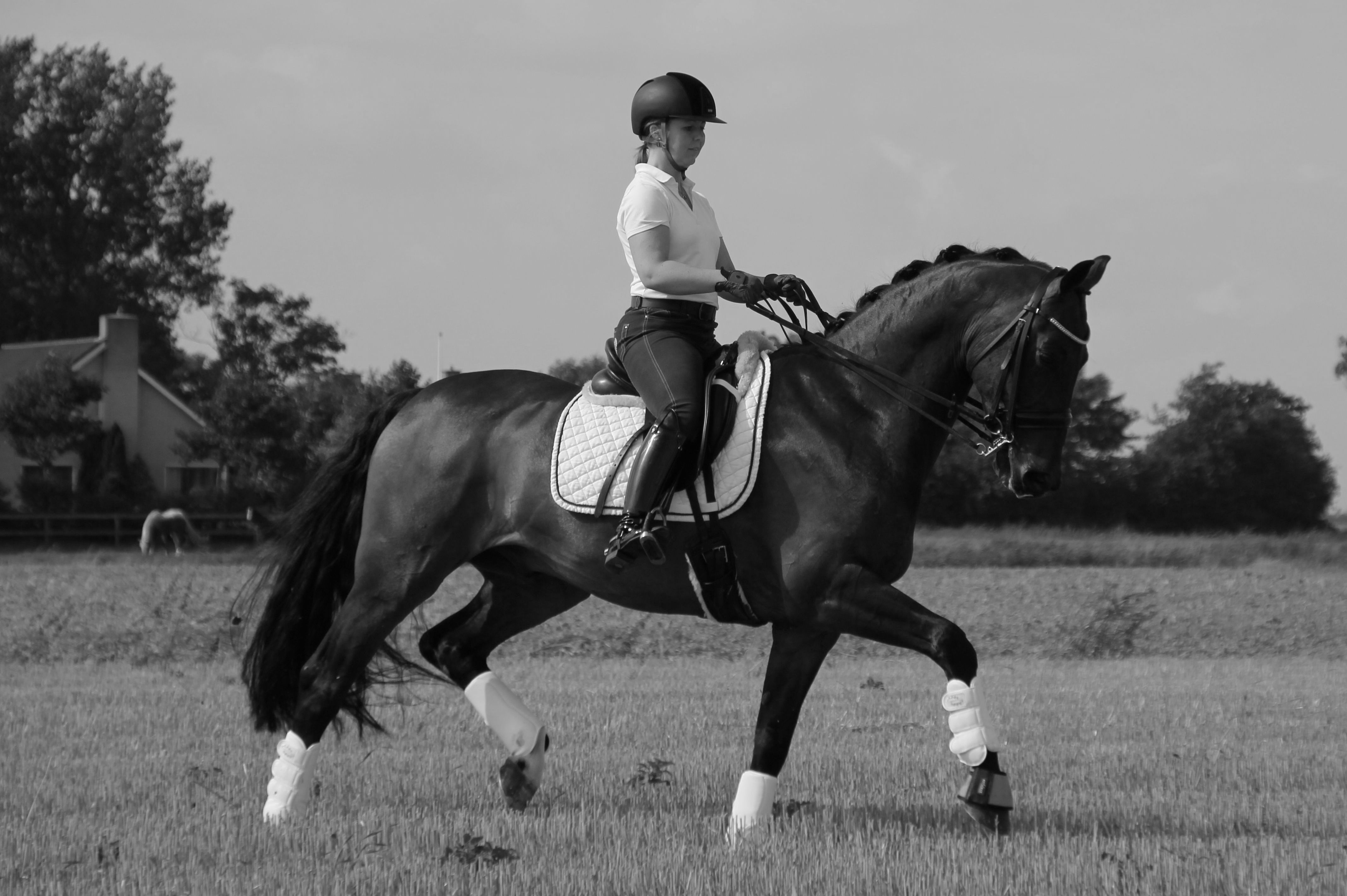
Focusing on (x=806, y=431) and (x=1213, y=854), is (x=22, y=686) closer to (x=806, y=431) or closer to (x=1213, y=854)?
(x=806, y=431)

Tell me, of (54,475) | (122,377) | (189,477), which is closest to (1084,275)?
(54,475)

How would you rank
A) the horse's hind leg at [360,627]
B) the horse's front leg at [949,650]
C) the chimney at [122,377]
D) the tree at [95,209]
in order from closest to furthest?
the horse's front leg at [949,650] → the horse's hind leg at [360,627] → the chimney at [122,377] → the tree at [95,209]

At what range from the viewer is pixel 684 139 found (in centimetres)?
690

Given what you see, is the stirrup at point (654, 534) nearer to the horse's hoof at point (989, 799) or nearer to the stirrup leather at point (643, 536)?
the stirrup leather at point (643, 536)

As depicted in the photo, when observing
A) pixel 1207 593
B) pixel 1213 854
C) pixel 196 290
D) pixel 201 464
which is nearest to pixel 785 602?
Answer: pixel 1213 854

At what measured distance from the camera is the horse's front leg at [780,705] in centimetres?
667

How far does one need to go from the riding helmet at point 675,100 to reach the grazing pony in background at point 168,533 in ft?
109

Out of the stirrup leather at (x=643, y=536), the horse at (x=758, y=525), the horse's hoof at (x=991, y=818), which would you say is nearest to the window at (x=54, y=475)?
the horse at (x=758, y=525)

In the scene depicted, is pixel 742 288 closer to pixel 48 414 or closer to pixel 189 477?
pixel 48 414

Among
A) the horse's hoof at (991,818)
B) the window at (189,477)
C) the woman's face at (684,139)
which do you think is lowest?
the horse's hoof at (991,818)

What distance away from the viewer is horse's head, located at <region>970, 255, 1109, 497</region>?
6.41 metres

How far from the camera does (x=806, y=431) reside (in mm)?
6711

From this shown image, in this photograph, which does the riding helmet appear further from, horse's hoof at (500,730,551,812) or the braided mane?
horse's hoof at (500,730,551,812)

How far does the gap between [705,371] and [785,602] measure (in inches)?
43.5
